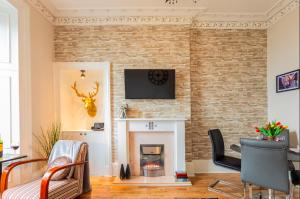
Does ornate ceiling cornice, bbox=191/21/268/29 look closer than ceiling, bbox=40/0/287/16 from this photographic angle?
No

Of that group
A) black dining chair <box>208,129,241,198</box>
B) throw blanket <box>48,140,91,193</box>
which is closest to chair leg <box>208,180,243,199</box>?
black dining chair <box>208,129,241,198</box>

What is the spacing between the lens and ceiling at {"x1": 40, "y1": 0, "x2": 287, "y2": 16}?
10.6ft

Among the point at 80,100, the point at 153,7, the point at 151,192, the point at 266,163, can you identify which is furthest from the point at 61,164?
the point at 153,7

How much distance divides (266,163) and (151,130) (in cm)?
185

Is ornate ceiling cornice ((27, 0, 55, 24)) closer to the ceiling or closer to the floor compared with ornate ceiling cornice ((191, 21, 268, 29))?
closer to the ceiling

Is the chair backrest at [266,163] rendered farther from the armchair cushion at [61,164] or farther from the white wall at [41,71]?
the white wall at [41,71]

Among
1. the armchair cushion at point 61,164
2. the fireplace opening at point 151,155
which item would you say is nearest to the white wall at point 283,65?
the fireplace opening at point 151,155

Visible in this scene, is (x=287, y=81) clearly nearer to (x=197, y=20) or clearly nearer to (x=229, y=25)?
(x=229, y=25)

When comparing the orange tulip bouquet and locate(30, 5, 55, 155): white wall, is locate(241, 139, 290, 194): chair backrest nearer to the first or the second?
the orange tulip bouquet

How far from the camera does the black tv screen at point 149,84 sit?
3502 mm

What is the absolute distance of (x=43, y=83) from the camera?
3.24 metres

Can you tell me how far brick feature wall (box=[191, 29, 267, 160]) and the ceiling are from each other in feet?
1.31

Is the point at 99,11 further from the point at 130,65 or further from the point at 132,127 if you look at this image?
the point at 132,127

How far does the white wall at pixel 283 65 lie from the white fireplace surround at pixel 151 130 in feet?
5.08
